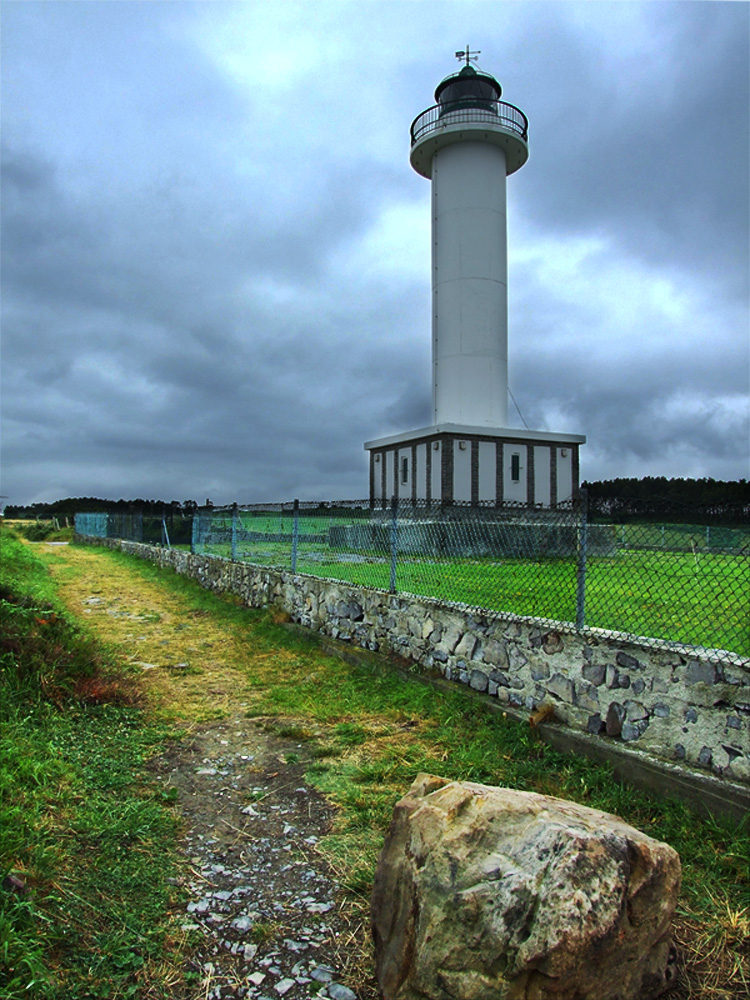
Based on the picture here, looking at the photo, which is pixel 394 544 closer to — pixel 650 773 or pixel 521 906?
pixel 650 773

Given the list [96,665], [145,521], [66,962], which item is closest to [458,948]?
[66,962]

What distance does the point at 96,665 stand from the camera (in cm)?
658

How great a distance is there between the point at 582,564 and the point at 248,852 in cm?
309

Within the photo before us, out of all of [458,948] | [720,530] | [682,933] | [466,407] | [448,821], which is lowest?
[682,933]

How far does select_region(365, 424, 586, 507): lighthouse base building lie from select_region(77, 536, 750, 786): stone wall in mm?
20284

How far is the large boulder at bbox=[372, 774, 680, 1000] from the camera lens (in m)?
2.25

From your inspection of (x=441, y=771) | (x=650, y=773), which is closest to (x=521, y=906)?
(x=650, y=773)

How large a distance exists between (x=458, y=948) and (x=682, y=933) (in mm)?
1306

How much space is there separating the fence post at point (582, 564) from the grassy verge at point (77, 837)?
312 centimetres

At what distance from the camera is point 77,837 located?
12.1ft

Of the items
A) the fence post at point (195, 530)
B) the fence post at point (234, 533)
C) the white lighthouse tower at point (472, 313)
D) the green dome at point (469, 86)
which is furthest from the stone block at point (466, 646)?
the green dome at point (469, 86)

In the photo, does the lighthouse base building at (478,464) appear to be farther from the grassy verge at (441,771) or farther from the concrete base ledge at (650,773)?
the concrete base ledge at (650,773)

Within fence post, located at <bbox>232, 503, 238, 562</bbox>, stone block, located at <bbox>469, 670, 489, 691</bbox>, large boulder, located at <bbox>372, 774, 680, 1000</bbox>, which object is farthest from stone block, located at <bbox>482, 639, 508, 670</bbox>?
fence post, located at <bbox>232, 503, 238, 562</bbox>

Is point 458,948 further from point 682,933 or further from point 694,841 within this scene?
point 694,841
